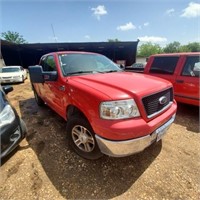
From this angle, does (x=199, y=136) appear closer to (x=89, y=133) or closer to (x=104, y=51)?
(x=89, y=133)

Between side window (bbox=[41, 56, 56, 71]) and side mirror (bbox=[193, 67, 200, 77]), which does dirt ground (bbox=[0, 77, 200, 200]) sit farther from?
side mirror (bbox=[193, 67, 200, 77])

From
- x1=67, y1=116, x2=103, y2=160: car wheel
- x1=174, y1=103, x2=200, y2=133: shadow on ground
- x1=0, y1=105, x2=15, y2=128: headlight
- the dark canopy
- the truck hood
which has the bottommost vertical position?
x1=174, y1=103, x2=200, y2=133: shadow on ground

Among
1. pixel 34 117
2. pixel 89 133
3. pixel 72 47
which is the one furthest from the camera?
pixel 72 47

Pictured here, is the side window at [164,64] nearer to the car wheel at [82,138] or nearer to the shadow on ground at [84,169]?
the shadow on ground at [84,169]

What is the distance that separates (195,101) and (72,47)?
57.5 feet

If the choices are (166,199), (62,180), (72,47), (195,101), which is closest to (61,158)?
(62,180)

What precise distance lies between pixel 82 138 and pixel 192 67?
11.9 feet

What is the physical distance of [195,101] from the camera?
4.02 m

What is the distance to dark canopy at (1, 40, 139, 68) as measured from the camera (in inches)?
745

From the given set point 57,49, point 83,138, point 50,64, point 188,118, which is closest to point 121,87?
point 83,138

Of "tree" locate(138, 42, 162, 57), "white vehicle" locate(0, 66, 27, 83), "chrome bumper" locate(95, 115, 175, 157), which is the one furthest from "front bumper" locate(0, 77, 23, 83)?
"tree" locate(138, 42, 162, 57)

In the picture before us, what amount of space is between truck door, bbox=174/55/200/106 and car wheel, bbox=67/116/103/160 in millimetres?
3151

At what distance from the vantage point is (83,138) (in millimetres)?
2465

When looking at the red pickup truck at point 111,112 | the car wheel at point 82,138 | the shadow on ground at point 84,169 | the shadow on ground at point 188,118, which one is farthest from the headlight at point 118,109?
the shadow on ground at point 188,118
